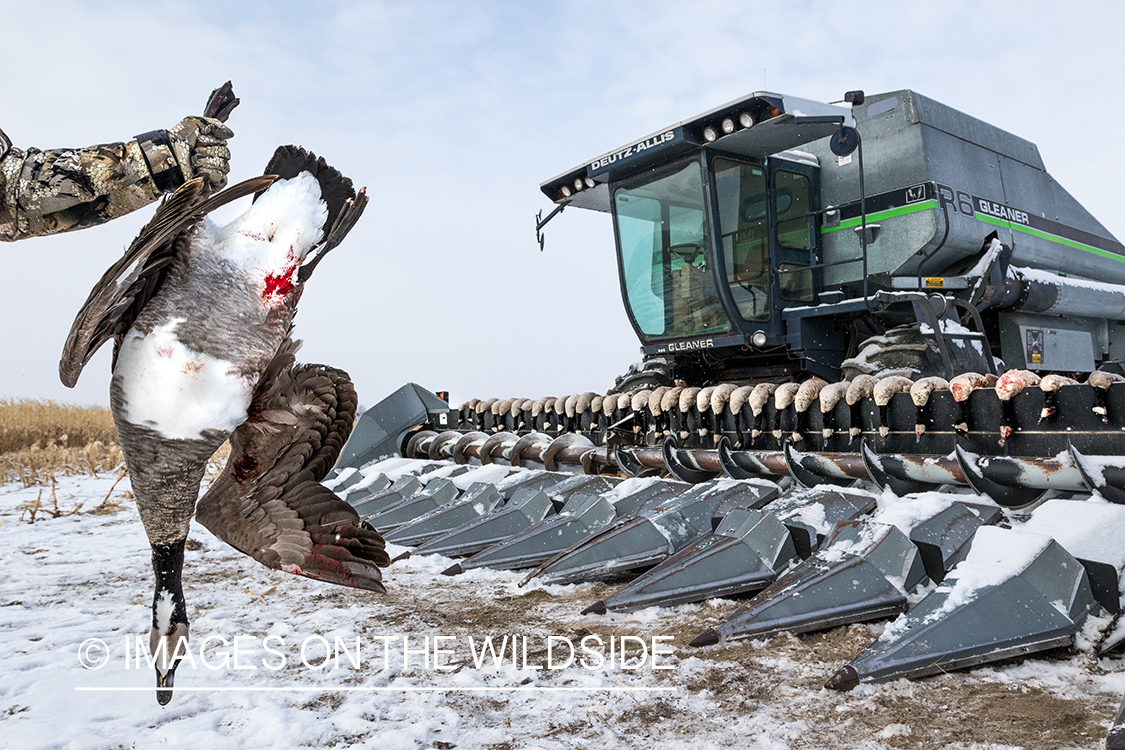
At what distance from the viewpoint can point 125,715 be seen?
1.95 metres

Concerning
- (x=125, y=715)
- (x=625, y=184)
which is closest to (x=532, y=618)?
(x=125, y=715)

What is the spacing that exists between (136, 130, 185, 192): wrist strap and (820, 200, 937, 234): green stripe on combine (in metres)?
5.09

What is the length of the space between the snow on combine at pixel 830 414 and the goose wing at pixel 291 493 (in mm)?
1348

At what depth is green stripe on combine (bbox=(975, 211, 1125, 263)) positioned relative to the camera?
558cm

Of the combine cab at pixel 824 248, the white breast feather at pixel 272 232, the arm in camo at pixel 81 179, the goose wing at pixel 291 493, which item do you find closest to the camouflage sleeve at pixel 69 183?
the arm in camo at pixel 81 179

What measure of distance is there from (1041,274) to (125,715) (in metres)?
6.57

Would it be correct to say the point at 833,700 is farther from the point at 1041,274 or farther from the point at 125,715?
the point at 1041,274

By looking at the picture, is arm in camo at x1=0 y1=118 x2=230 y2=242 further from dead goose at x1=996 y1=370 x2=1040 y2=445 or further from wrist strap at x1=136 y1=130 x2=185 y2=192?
dead goose at x1=996 y1=370 x2=1040 y2=445

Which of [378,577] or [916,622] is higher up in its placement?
[378,577]

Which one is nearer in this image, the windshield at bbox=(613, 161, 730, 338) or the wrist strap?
the wrist strap

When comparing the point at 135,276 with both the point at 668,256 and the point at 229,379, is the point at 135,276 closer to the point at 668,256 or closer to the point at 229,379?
the point at 229,379

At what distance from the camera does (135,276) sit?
1019mm

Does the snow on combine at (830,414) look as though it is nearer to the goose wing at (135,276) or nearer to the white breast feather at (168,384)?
the white breast feather at (168,384)

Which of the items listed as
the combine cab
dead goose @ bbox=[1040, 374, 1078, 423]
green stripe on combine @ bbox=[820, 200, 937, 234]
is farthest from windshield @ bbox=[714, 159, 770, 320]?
dead goose @ bbox=[1040, 374, 1078, 423]
